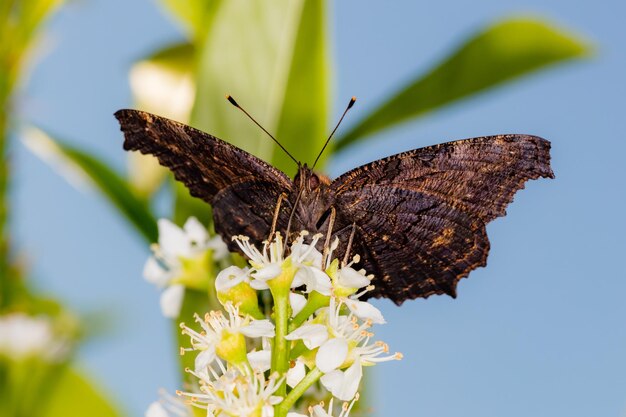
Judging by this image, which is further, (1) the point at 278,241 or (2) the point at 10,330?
(2) the point at 10,330

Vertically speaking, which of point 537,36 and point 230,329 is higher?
point 537,36

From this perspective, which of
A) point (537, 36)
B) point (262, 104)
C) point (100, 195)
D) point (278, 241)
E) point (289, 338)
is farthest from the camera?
point (537, 36)

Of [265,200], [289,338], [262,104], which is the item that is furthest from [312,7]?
[289,338]

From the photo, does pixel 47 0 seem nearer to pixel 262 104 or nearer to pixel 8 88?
pixel 8 88

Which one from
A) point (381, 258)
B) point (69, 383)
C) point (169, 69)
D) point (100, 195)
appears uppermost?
point (169, 69)

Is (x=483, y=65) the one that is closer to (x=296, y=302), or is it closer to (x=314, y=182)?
(x=314, y=182)

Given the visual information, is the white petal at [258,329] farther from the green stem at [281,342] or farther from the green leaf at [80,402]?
the green leaf at [80,402]
